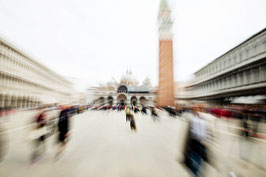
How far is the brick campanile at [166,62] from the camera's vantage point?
32844 millimetres

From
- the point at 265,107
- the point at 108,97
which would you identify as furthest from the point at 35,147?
the point at 108,97

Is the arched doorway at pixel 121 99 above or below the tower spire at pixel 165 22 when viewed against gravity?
below

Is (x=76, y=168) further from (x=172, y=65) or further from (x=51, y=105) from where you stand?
(x=172, y=65)

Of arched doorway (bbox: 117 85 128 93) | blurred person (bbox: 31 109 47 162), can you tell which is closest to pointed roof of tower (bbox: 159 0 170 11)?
arched doorway (bbox: 117 85 128 93)

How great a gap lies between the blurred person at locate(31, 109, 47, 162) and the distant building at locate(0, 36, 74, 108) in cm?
2370

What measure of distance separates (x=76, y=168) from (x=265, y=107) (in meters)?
14.5

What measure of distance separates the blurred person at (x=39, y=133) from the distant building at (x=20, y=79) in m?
23.7

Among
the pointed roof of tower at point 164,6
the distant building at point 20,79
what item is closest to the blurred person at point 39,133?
the distant building at point 20,79

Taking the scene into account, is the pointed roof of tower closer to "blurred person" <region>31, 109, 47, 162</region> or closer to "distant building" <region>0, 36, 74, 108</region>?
"distant building" <region>0, 36, 74, 108</region>

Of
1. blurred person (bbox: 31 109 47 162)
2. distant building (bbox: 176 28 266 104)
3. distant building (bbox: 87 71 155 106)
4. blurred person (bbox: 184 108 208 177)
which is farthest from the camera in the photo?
distant building (bbox: 87 71 155 106)

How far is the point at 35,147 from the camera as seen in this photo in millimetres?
4070

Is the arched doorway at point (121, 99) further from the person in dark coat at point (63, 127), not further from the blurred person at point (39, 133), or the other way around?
the blurred person at point (39, 133)

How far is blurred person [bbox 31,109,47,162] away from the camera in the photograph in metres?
3.95

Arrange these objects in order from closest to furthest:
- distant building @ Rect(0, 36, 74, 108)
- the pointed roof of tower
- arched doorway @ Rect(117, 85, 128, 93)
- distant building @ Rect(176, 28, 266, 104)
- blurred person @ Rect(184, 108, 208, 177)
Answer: blurred person @ Rect(184, 108, 208, 177) < distant building @ Rect(176, 28, 266, 104) < distant building @ Rect(0, 36, 74, 108) < the pointed roof of tower < arched doorway @ Rect(117, 85, 128, 93)
